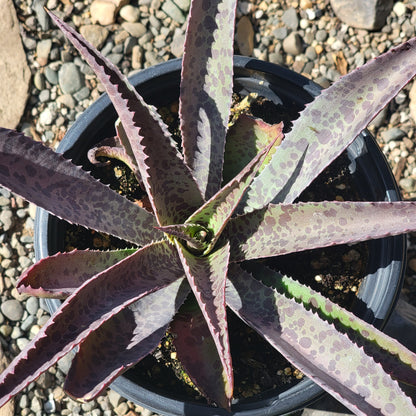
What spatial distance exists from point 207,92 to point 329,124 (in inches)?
9.8

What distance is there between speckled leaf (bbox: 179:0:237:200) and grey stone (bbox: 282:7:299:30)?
33.0 inches

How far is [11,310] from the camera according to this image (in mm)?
1739

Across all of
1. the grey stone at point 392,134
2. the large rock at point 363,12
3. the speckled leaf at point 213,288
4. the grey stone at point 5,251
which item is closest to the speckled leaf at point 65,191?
the speckled leaf at point 213,288

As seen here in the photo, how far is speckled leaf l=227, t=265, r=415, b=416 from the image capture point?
922 millimetres

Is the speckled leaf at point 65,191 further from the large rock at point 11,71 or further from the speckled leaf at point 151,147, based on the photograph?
the large rock at point 11,71

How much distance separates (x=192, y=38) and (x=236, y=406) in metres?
0.79

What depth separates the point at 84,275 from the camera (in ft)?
3.48

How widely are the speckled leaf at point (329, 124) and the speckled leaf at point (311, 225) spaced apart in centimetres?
7

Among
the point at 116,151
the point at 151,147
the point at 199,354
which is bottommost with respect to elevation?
the point at 199,354

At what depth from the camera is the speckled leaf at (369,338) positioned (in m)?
1.01

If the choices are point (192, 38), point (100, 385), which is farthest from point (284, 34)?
point (100, 385)

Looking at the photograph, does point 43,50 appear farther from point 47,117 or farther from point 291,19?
point 291,19

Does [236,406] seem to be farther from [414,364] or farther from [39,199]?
[39,199]

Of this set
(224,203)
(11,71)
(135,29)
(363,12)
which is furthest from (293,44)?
(224,203)
